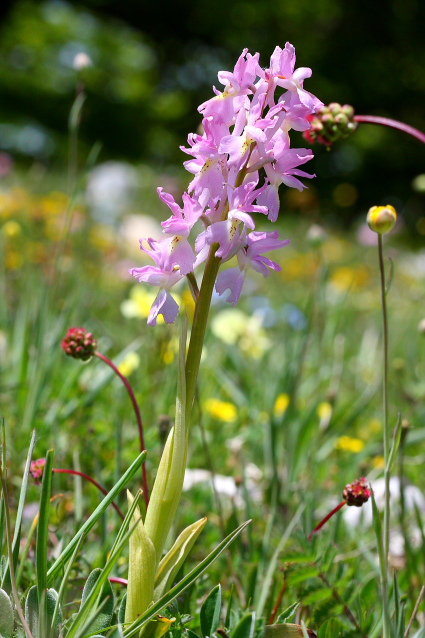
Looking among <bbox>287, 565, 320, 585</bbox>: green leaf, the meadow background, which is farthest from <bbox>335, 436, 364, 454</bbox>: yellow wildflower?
<bbox>287, 565, 320, 585</bbox>: green leaf

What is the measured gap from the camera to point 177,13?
13.8 meters

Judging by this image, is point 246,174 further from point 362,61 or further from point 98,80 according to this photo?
point 98,80

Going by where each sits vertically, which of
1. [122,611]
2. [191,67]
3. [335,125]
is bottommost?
[122,611]

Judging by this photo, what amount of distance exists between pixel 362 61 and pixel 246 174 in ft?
43.7

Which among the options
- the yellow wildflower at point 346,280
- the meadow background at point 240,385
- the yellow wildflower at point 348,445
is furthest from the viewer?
the yellow wildflower at point 346,280

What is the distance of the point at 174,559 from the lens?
0.59m

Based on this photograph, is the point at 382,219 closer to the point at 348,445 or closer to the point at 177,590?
the point at 177,590

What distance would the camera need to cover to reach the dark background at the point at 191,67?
41.0ft

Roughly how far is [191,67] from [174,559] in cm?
1407

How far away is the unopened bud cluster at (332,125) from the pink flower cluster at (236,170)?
15 centimetres

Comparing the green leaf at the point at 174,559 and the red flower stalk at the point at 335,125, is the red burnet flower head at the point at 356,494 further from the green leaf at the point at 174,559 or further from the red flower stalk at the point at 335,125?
the red flower stalk at the point at 335,125

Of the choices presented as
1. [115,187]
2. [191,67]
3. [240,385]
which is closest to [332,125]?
[240,385]

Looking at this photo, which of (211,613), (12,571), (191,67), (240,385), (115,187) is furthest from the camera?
(191,67)

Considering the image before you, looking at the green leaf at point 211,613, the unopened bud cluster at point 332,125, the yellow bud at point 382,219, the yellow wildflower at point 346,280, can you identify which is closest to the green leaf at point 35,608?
the green leaf at point 211,613
